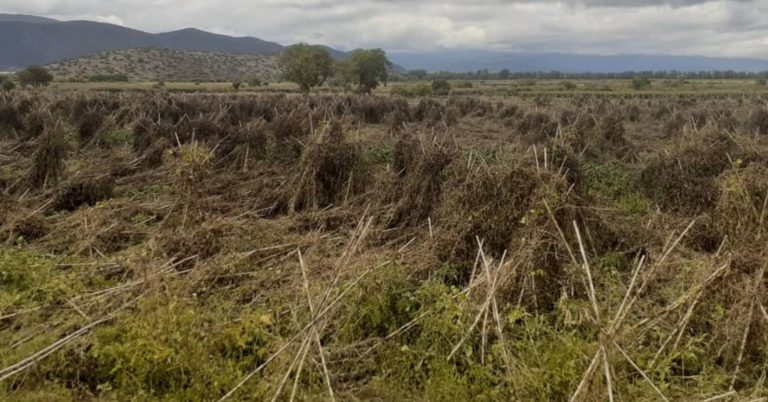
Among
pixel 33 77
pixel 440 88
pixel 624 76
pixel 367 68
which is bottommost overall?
pixel 440 88

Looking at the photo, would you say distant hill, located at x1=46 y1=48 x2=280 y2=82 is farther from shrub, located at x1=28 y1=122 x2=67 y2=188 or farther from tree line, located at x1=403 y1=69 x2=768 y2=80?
shrub, located at x1=28 y1=122 x2=67 y2=188

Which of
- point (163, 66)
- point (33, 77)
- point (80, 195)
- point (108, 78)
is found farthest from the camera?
point (163, 66)

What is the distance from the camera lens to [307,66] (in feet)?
172

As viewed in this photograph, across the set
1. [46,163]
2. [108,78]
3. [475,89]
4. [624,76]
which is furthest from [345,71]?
[624,76]

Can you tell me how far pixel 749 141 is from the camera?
36.9 feet

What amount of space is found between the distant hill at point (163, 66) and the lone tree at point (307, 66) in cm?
3243

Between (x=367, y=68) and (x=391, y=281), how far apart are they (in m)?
51.8

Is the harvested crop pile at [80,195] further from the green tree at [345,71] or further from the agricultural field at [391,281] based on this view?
the green tree at [345,71]

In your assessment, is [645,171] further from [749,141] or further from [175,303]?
[175,303]

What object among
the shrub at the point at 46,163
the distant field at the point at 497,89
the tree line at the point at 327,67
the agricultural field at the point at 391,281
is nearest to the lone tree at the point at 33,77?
the distant field at the point at 497,89

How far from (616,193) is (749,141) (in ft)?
9.47

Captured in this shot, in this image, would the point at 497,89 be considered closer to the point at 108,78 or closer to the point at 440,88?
the point at 440,88

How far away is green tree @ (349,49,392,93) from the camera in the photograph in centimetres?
5556

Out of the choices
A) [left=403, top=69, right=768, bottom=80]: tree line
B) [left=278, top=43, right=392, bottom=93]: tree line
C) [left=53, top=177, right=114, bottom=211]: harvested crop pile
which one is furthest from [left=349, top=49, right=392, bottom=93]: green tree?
[left=403, top=69, right=768, bottom=80]: tree line
